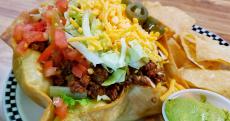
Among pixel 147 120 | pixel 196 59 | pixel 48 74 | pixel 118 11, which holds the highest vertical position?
pixel 118 11

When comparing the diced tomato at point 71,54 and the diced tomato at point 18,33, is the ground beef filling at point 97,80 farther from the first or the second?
the diced tomato at point 18,33

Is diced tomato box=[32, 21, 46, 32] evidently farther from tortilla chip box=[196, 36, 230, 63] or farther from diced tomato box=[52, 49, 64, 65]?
tortilla chip box=[196, 36, 230, 63]

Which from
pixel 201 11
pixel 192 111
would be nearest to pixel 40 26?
pixel 192 111

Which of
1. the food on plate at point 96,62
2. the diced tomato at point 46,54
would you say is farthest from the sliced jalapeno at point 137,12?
the diced tomato at point 46,54

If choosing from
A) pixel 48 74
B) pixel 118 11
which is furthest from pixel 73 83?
pixel 118 11

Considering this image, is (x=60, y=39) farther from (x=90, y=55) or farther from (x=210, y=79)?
(x=210, y=79)

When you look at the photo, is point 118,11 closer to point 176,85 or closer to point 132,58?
point 132,58
